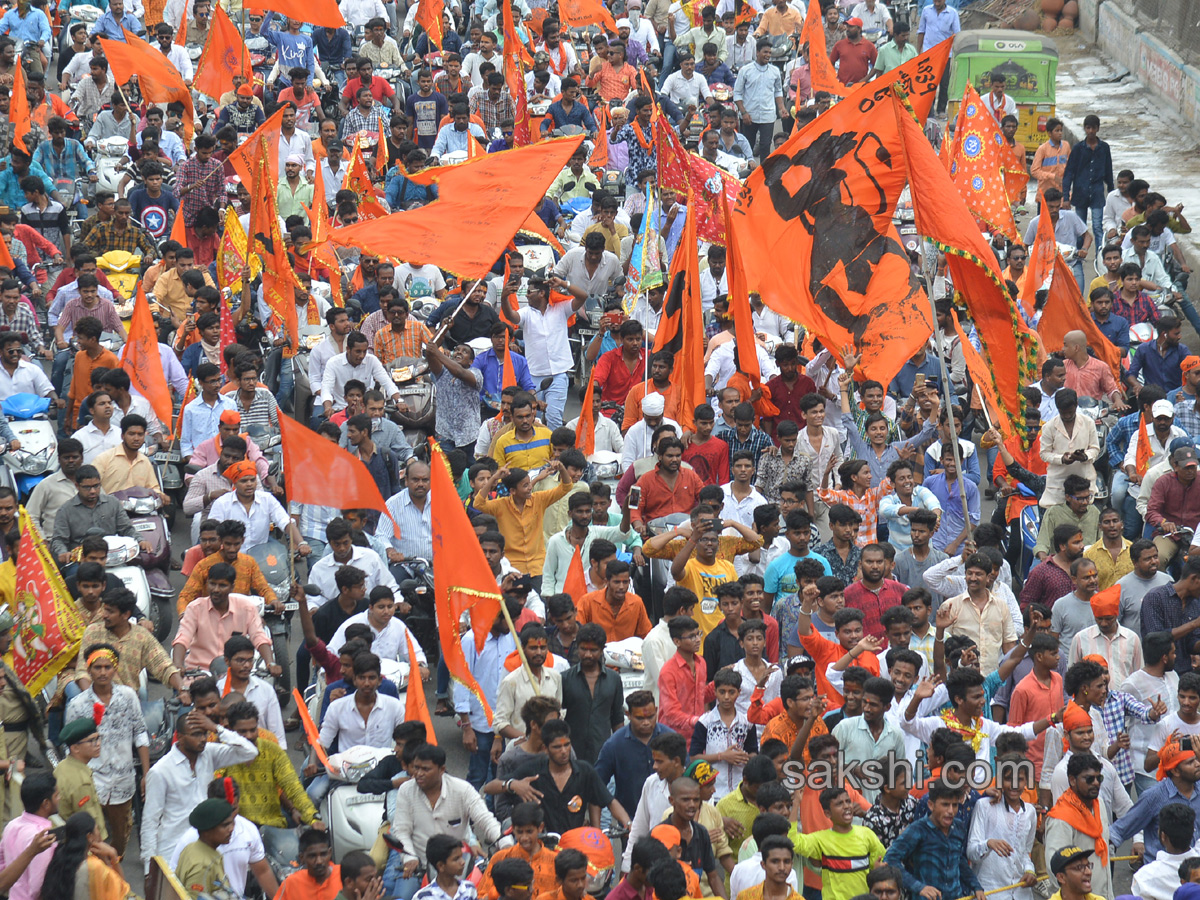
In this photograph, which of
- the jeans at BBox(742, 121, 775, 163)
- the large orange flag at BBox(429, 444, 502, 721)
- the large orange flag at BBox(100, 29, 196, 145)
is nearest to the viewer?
the large orange flag at BBox(429, 444, 502, 721)

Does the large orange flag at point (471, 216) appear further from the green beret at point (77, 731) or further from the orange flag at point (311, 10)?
the orange flag at point (311, 10)

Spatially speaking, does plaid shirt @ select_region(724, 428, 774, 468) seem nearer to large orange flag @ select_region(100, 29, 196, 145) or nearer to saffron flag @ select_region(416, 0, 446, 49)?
large orange flag @ select_region(100, 29, 196, 145)

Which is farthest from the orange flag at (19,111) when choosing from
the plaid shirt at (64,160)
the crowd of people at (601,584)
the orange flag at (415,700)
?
the orange flag at (415,700)

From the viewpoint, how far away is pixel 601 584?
38.8ft

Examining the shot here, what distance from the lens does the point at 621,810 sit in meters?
9.78

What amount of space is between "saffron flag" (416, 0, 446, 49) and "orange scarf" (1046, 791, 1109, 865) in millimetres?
17616

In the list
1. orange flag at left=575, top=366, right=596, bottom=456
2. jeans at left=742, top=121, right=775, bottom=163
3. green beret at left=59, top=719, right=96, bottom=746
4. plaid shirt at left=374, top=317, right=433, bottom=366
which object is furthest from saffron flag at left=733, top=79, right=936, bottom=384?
jeans at left=742, top=121, right=775, bottom=163

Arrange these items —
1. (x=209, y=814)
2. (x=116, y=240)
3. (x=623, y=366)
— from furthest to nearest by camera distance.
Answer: (x=116, y=240), (x=623, y=366), (x=209, y=814)

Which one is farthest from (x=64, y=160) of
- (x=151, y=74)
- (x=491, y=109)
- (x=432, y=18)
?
(x=432, y=18)

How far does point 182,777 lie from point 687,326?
18.2 feet

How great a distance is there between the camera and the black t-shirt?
955 centimetres

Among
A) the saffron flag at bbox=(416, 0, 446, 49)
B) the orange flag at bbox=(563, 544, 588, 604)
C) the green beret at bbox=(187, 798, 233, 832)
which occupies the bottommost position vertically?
the saffron flag at bbox=(416, 0, 446, 49)

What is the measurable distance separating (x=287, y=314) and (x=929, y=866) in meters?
8.32

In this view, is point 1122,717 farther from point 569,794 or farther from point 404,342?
point 404,342
